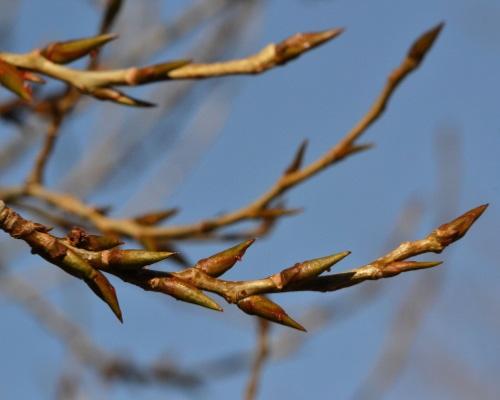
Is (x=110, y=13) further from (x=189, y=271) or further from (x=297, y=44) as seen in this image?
(x=189, y=271)

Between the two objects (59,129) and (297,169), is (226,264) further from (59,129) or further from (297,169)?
(59,129)

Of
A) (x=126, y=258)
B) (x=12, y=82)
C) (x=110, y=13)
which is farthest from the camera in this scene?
(x=110, y=13)

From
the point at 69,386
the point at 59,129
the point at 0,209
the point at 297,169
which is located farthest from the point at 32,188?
the point at 69,386

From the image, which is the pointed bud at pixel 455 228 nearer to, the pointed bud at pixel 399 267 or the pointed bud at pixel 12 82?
the pointed bud at pixel 399 267

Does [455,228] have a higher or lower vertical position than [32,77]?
lower

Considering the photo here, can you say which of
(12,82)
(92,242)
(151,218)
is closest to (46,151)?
(151,218)

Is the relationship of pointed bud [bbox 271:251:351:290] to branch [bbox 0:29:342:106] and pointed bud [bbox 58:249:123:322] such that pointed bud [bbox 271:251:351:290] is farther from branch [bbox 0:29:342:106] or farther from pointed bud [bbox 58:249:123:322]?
branch [bbox 0:29:342:106]

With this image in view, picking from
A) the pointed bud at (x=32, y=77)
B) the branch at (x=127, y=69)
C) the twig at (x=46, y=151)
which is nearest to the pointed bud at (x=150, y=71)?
the branch at (x=127, y=69)
